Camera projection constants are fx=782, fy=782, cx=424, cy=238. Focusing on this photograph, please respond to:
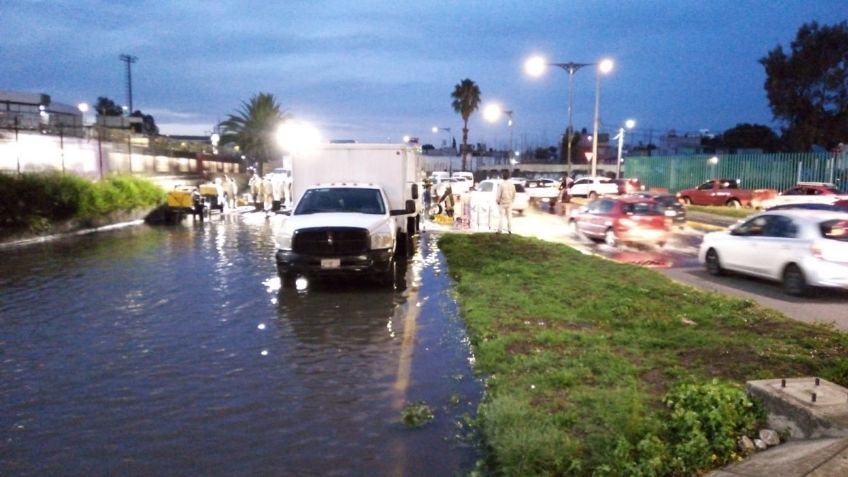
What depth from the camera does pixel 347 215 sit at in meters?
14.2

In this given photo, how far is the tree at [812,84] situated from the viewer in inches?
2073

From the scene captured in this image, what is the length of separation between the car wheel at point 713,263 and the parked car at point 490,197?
10.9m

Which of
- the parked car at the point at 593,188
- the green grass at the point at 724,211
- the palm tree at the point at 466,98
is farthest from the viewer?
the palm tree at the point at 466,98

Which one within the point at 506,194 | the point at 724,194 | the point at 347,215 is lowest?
the point at 724,194

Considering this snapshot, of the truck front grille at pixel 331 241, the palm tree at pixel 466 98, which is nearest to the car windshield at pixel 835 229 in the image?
the truck front grille at pixel 331 241

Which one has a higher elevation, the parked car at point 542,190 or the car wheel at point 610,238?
the parked car at point 542,190

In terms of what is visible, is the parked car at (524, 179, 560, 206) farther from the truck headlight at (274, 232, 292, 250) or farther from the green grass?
the truck headlight at (274, 232, 292, 250)

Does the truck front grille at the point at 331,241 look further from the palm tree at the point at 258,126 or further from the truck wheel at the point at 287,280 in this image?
the palm tree at the point at 258,126

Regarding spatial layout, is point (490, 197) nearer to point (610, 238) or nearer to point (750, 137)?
point (610, 238)

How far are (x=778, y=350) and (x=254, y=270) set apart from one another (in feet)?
35.1

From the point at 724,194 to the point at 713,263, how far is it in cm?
2688

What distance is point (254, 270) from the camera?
1600cm

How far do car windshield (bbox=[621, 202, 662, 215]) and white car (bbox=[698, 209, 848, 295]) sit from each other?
5.44 meters

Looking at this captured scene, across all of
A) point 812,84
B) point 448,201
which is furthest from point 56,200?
point 812,84
